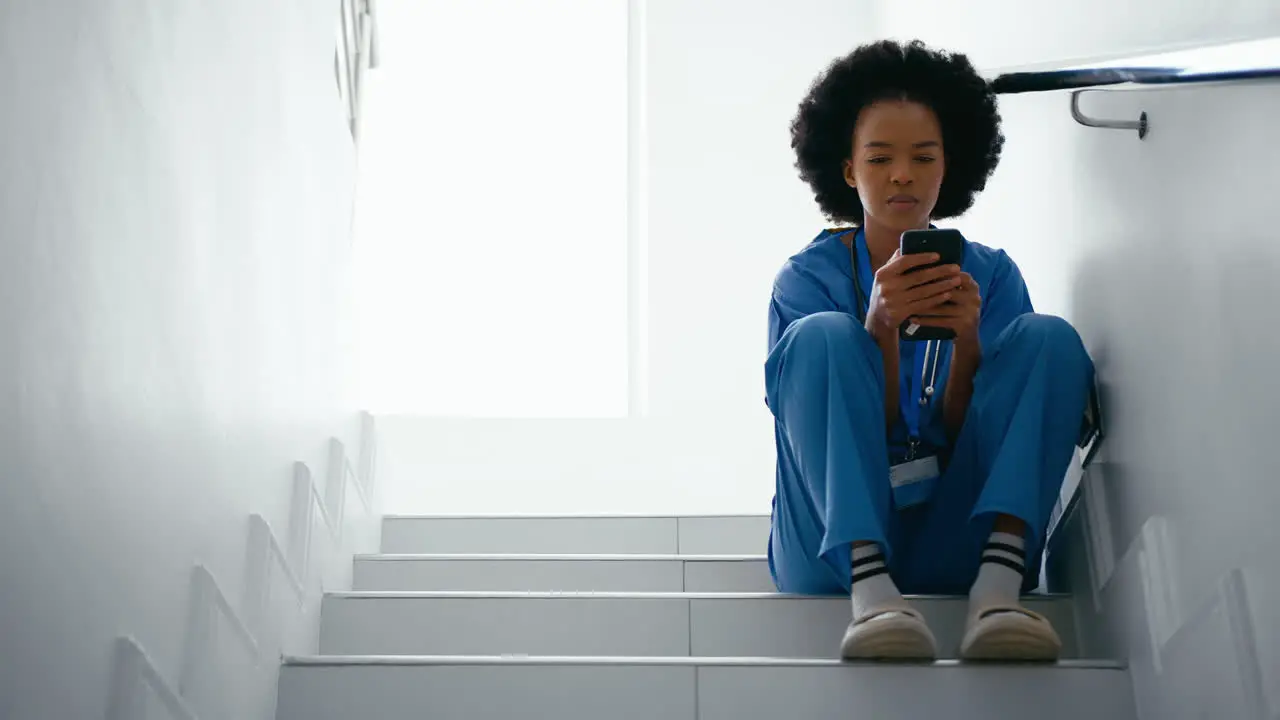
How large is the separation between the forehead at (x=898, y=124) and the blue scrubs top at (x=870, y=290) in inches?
6.4

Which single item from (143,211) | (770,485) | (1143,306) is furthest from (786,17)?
(143,211)

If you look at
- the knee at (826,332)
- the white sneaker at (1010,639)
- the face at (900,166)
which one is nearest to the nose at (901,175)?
the face at (900,166)

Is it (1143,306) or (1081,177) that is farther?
(1081,177)

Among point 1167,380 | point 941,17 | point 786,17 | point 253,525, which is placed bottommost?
point 253,525

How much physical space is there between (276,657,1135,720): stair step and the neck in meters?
0.68

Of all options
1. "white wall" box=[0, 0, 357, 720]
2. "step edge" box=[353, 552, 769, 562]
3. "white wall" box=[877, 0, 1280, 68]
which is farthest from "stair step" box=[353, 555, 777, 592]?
"white wall" box=[877, 0, 1280, 68]

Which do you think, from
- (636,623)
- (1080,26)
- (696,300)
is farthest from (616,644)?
(696,300)

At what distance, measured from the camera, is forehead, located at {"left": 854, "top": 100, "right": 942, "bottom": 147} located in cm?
206

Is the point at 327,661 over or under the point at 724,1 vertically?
under

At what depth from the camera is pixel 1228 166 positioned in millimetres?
1398

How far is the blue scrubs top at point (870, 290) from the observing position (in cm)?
197

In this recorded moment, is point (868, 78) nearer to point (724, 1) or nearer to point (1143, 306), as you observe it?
point (1143, 306)

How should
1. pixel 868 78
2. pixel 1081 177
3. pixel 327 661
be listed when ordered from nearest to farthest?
pixel 327 661
pixel 1081 177
pixel 868 78

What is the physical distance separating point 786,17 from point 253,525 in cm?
363
